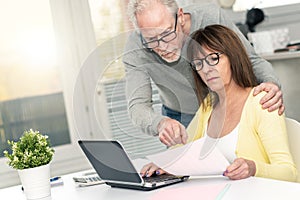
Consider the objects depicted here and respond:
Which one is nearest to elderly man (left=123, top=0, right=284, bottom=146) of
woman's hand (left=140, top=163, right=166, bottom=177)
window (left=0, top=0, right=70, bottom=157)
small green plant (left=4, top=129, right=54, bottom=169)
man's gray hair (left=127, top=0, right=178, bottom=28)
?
man's gray hair (left=127, top=0, right=178, bottom=28)

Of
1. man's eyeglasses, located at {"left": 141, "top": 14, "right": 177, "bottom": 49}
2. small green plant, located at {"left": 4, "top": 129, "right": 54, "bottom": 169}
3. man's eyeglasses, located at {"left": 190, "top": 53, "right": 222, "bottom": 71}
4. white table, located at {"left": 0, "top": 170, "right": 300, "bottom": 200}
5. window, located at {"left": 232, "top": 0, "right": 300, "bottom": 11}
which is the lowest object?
white table, located at {"left": 0, "top": 170, "right": 300, "bottom": 200}

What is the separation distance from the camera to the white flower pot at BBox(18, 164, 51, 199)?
67.6 inches

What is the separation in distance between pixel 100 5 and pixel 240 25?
839 mm

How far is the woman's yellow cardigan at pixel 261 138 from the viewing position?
1.71 metres

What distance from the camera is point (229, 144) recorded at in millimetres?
1905

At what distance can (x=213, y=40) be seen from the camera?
76.2 inches

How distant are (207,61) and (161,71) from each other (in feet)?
0.56

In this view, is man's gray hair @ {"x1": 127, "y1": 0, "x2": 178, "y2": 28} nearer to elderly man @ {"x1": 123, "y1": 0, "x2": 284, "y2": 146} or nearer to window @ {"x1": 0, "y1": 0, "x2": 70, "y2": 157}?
elderly man @ {"x1": 123, "y1": 0, "x2": 284, "y2": 146}

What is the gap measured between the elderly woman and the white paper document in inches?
1.7

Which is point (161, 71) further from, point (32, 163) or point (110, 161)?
point (32, 163)

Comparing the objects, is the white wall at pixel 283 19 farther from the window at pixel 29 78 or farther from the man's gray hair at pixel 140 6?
the man's gray hair at pixel 140 6

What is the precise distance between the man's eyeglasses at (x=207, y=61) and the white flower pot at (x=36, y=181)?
1.65 feet

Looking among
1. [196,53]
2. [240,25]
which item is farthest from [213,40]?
[240,25]

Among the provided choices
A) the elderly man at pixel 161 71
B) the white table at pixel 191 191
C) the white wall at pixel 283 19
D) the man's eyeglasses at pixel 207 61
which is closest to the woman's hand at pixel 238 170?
the white table at pixel 191 191
